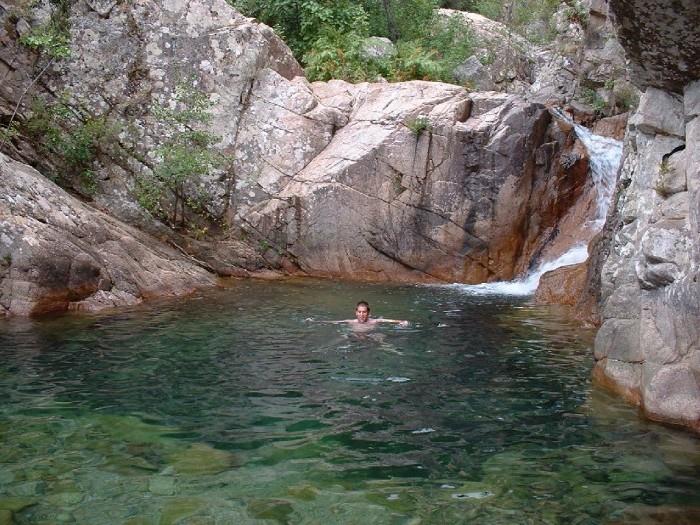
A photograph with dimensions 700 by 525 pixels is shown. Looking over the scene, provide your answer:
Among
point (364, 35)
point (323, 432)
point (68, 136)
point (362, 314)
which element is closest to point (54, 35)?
point (68, 136)

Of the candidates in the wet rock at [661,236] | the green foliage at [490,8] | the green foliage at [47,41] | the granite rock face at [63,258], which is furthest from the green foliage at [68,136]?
the green foliage at [490,8]

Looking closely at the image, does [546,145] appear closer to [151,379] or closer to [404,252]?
[404,252]

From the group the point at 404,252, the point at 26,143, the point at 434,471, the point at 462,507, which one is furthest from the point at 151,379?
the point at 26,143

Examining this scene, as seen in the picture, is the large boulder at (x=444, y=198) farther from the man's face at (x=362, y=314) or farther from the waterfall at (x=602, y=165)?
the man's face at (x=362, y=314)

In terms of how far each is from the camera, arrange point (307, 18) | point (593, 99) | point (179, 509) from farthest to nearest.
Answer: point (307, 18) → point (593, 99) → point (179, 509)

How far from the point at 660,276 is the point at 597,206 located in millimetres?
9561

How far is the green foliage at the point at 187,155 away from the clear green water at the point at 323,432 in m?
6.51

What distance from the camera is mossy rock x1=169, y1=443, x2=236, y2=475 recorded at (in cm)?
521

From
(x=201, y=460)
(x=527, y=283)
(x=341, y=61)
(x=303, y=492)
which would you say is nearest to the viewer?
(x=303, y=492)

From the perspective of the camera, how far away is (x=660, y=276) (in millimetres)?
6777

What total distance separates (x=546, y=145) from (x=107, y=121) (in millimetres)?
10882

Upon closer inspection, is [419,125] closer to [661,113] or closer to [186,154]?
[186,154]

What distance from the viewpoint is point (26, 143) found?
629 inches

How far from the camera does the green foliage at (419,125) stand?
52.0ft
